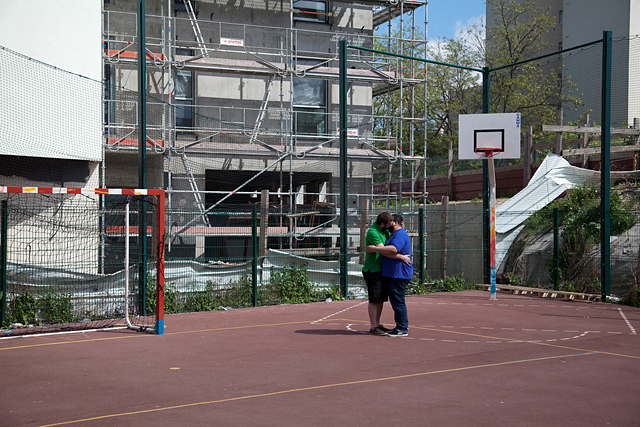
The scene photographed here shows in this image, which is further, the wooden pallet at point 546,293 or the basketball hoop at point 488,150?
the basketball hoop at point 488,150

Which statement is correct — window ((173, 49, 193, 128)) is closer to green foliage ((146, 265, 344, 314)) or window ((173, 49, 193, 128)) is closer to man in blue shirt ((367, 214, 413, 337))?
green foliage ((146, 265, 344, 314))

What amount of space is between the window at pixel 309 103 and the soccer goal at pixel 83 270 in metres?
9.80

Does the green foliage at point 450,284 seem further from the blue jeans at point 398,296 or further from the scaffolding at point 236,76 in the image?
the blue jeans at point 398,296

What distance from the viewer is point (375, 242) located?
8.49 metres

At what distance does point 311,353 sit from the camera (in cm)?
Result: 750

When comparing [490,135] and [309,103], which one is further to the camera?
[309,103]

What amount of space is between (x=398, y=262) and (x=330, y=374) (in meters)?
2.53

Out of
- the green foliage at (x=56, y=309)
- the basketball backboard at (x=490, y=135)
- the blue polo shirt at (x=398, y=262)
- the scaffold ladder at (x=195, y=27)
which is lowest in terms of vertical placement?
the green foliage at (x=56, y=309)

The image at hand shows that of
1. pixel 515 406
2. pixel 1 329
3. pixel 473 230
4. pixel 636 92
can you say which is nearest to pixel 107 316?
pixel 1 329

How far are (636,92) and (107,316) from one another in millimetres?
20510

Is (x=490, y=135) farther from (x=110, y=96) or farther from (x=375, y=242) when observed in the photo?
(x=110, y=96)

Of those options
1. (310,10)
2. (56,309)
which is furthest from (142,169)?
(310,10)

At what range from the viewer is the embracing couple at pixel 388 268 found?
8461 mm

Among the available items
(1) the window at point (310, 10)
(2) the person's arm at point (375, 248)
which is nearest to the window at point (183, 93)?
(1) the window at point (310, 10)
